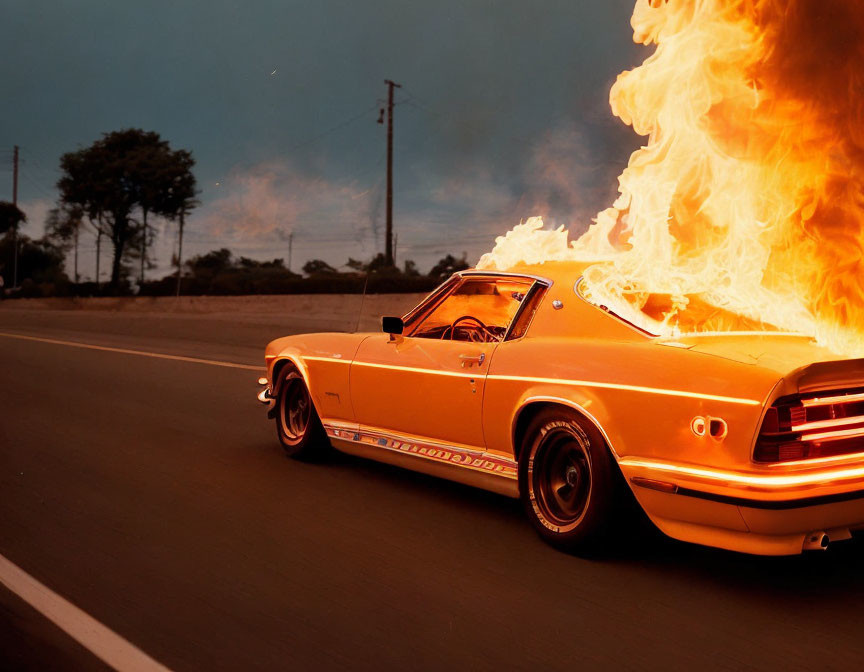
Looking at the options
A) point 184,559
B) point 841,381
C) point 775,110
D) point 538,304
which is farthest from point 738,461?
point 184,559

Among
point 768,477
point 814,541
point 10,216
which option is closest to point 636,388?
point 768,477

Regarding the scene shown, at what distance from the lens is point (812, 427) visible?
4086mm

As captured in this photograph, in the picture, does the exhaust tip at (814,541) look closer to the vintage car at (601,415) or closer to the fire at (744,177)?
the vintage car at (601,415)

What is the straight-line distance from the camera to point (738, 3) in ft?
17.5

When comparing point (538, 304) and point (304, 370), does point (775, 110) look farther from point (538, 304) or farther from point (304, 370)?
point (304, 370)

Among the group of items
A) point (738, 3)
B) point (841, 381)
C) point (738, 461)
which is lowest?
point (738, 461)

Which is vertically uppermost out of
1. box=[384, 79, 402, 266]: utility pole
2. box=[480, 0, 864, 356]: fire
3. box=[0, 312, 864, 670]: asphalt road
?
box=[384, 79, 402, 266]: utility pole

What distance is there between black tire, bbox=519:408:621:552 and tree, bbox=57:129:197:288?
6153 centimetres

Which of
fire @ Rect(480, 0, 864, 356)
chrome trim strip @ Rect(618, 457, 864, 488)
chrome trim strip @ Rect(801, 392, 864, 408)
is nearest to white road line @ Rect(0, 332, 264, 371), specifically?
fire @ Rect(480, 0, 864, 356)

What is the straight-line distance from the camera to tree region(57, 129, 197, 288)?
2510 inches

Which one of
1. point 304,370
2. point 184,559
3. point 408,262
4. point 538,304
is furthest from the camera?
point 408,262

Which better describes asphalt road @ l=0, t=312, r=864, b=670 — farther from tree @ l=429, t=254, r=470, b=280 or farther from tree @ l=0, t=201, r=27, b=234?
tree @ l=0, t=201, r=27, b=234

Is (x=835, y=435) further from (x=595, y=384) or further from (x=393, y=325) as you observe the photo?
(x=393, y=325)

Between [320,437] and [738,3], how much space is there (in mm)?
3855
